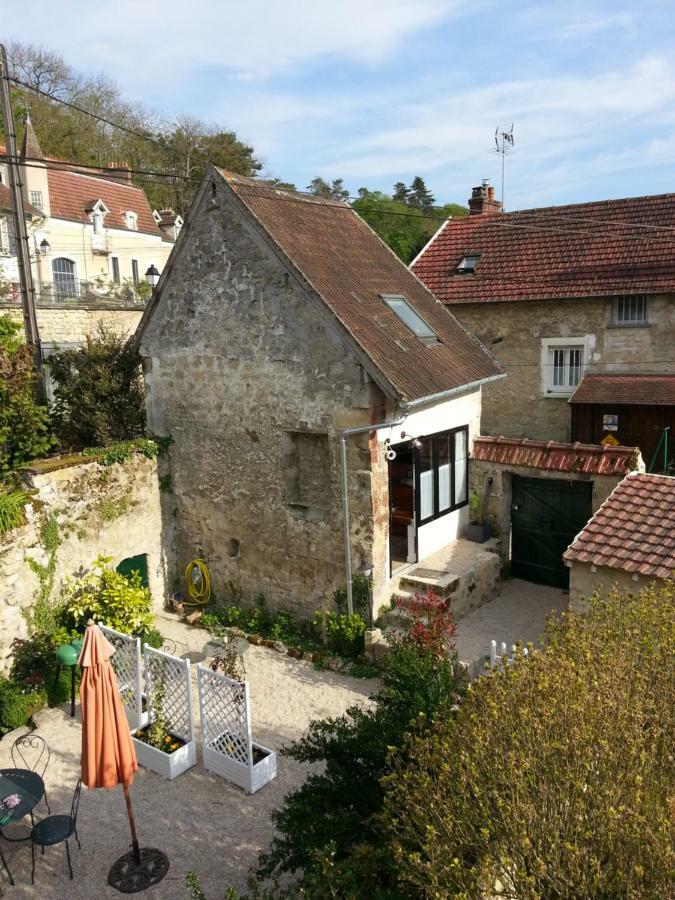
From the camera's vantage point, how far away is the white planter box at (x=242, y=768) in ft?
28.5

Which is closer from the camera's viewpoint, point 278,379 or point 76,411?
point 278,379

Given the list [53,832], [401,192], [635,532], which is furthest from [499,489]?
[401,192]

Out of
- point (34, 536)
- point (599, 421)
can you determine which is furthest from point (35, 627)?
point (599, 421)

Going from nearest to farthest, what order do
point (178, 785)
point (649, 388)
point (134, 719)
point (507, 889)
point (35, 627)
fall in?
point (507, 889) < point (178, 785) < point (134, 719) < point (35, 627) < point (649, 388)

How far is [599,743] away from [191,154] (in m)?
50.8

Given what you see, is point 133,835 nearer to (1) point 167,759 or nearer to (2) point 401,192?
(1) point 167,759

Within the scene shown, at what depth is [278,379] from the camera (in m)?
12.3

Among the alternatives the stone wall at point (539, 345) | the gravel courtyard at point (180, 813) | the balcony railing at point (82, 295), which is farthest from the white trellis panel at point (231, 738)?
the balcony railing at point (82, 295)

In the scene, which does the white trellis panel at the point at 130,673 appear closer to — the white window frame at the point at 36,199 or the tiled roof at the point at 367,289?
the tiled roof at the point at 367,289

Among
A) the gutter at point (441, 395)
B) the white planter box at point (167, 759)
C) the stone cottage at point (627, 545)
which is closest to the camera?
the white planter box at point (167, 759)

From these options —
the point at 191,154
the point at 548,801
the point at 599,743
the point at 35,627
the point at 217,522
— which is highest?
the point at 191,154

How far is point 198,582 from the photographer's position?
14250mm

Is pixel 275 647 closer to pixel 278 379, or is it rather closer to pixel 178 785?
pixel 178 785

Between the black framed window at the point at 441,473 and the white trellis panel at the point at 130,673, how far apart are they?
565cm
